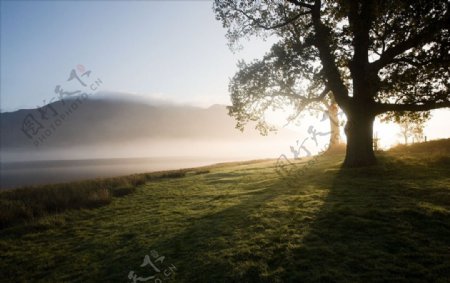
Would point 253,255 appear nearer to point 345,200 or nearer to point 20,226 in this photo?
point 345,200

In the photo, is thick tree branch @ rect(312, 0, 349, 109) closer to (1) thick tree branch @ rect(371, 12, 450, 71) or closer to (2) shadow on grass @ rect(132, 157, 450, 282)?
(1) thick tree branch @ rect(371, 12, 450, 71)

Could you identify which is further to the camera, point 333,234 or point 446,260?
point 333,234

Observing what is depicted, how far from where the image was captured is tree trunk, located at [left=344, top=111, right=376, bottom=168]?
20406mm

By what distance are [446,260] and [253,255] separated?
4.31 m

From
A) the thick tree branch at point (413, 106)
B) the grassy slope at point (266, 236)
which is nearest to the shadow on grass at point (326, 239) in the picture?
the grassy slope at point (266, 236)

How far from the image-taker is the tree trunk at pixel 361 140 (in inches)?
803

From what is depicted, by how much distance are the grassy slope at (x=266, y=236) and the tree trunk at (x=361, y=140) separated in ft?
12.1

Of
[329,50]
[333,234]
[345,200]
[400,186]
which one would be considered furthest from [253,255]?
[329,50]

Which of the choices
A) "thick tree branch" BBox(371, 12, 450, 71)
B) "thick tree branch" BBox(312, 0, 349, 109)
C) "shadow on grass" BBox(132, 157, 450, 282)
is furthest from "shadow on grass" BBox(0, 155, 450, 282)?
"thick tree branch" BBox(371, 12, 450, 71)

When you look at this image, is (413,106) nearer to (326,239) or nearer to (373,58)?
(373,58)

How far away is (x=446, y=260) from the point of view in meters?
6.76

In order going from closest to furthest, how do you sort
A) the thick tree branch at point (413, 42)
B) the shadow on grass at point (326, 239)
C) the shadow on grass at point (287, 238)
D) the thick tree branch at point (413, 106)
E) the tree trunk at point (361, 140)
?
the shadow on grass at point (326, 239) → the shadow on grass at point (287, 238) → the thick tree branch at point (413, 42) → the thick tree branch at point (413, 106) → the tree trunk at point (361, 140)

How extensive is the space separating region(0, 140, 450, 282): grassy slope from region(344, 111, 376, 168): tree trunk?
3.69 meters

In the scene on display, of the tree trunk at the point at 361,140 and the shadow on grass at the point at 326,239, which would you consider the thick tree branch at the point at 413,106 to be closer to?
the tree trunk at the point at 361,140
